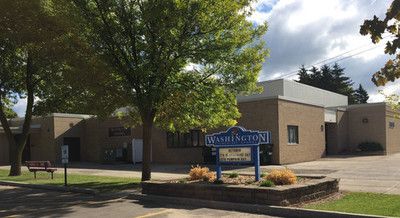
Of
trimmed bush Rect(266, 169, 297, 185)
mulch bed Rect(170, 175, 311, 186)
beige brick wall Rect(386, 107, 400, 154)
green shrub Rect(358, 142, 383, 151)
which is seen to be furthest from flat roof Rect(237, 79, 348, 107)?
trimmed bush Rect(266, 169, 297, 185)

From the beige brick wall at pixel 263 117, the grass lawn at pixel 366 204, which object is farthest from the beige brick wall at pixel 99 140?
the grass lawn at pixel 366 204

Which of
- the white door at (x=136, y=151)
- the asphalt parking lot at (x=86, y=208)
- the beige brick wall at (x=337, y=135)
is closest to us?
the asphalt parking lot at (x=86, y=208)

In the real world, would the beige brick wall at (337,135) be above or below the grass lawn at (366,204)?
above

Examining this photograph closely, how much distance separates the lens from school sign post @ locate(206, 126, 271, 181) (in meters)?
13.8

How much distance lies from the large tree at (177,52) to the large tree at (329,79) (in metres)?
59.7

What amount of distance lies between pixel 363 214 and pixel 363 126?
31376 mm

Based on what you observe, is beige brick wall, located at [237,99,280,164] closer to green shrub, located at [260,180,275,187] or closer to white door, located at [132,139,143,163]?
white door, located at [132,139,143,163]

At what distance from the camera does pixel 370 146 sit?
3831 centimetres

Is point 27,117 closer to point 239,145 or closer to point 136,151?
point 136,151

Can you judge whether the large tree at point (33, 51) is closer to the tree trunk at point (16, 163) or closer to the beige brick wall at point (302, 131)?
the tree trunk at point (16, 163)

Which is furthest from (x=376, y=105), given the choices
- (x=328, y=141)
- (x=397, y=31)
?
(x=397, y=31)

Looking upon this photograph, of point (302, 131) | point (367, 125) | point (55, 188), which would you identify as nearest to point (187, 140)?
point (302, 131)

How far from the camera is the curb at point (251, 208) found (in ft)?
34.7

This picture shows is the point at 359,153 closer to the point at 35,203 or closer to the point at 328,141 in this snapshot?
the point at 328,141
